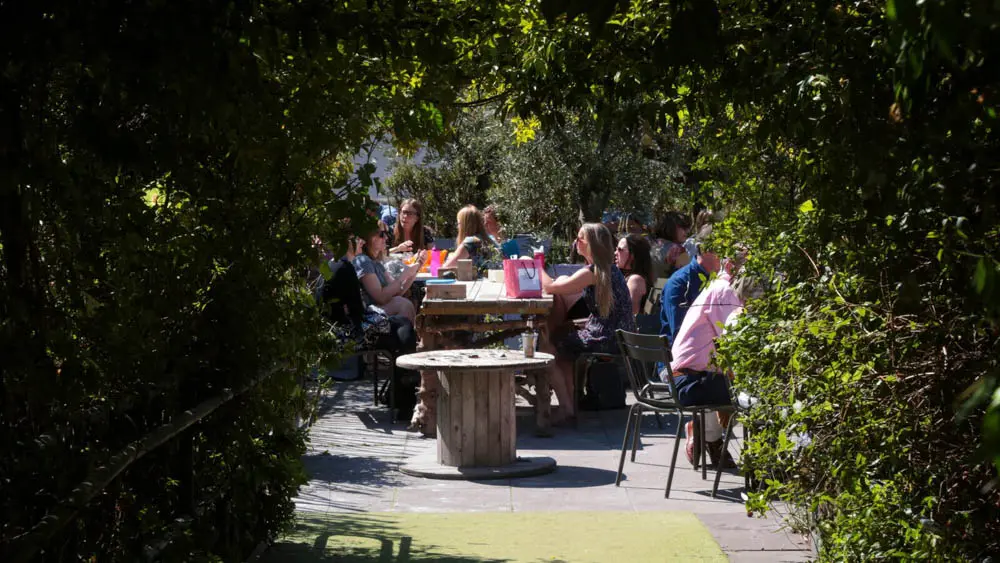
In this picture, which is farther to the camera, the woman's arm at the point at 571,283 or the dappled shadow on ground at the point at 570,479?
the woman's arm at the point at 571,283

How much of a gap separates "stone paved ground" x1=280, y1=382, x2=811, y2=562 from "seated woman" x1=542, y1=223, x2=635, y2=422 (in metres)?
0.44

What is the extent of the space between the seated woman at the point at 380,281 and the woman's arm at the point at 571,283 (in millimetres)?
1359

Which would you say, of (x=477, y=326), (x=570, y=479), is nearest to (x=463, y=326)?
(x=477, y=326)

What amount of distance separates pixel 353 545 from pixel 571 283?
14.8 ft

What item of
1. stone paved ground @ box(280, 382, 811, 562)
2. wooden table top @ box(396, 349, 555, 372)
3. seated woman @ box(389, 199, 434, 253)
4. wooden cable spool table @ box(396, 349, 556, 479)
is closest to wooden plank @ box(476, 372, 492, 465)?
wooden cable spool table @ box(396, 349, 556, 479)

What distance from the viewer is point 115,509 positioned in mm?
3473

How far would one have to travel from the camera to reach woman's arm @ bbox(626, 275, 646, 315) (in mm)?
11484

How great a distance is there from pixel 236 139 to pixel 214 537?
136 centimetres

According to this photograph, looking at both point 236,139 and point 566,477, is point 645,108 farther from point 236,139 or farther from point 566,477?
point 566,477

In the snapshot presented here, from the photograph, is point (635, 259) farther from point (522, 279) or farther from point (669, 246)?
point (669, 246)

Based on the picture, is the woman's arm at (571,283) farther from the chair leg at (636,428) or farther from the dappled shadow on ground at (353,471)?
the dappled shadow on ground at (353,471)

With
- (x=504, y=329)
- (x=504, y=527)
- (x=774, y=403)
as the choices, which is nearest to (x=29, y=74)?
(x=774, y=403)

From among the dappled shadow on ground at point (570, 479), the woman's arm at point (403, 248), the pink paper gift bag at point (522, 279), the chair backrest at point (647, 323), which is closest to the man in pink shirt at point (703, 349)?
the dappled shadow on ground at point (570, 479)

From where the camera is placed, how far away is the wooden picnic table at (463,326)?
999 cm
